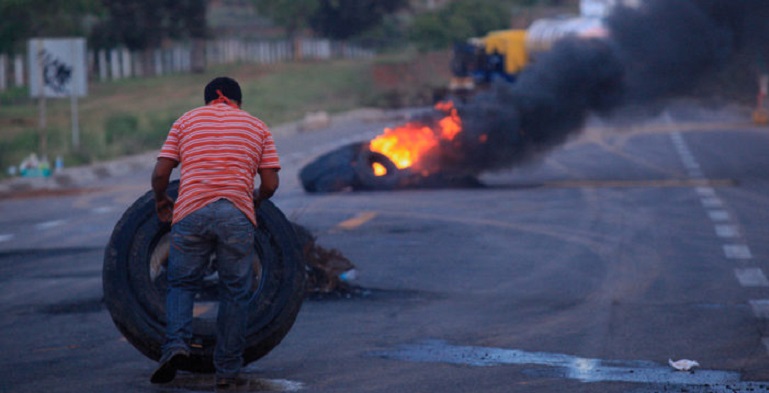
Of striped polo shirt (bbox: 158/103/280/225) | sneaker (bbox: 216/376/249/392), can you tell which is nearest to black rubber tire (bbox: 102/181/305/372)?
sneaker (bbox: 216/376/249/392)

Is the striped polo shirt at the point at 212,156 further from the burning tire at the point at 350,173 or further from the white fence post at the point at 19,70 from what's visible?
the white fence post at the point at 19,70

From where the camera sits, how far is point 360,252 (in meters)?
13.0

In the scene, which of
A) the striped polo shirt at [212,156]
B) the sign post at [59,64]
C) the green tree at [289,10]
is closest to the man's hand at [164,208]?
the striped polo shirt at [212,156]

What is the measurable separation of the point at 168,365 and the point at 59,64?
69.7ft

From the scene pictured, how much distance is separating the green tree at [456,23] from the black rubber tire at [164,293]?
223 feet

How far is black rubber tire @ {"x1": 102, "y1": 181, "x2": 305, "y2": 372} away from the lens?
23.9 feet

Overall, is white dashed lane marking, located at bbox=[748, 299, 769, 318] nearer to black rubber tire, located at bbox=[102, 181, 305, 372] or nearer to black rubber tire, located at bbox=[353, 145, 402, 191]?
black rubber tire, located at bbox=[102, 181, 305, 372]

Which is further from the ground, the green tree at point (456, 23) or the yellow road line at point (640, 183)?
the yellow road line at point (640, 183)

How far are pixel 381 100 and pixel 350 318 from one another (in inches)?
1849

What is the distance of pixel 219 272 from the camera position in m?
6.98

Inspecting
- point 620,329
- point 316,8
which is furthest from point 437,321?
point 316,8

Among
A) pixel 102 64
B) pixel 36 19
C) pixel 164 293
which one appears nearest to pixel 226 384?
pixel 164 293

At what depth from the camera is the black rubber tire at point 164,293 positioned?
7281 mm

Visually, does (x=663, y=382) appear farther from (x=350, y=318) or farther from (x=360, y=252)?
(x=360, y=252)
